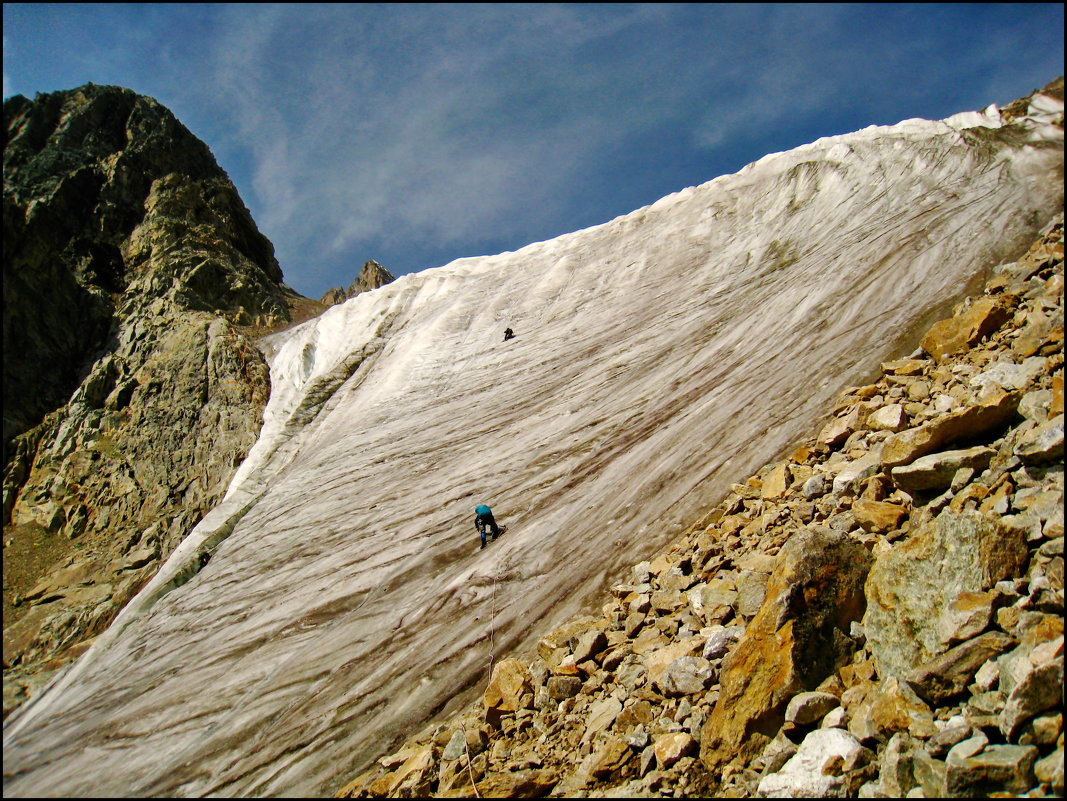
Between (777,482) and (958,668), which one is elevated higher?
(777,482)

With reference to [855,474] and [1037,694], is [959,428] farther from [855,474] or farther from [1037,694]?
[1037,694]

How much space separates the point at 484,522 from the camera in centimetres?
1273

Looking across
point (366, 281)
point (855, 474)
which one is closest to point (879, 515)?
point (855, 474)

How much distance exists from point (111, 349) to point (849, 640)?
38.2m

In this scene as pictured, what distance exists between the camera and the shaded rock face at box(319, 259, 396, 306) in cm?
A: 6906

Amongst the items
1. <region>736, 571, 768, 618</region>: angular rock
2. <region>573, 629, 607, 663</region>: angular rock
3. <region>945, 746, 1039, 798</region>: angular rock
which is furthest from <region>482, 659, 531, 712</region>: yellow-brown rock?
<region>945, 746, 1039, 798</region>: angular rock

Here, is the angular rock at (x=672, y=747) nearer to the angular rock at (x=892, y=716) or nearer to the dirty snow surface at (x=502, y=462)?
the angular rock at (x=892, y=716)

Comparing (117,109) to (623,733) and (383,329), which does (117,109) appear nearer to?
(383,329)

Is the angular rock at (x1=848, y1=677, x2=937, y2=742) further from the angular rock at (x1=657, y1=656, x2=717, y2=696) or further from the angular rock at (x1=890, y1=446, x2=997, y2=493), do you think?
the angular rock at (x1=890, y1=446, x2=997, y2=493)

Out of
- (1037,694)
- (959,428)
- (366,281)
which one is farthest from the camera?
(366,281)

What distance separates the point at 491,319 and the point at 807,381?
41.7ft

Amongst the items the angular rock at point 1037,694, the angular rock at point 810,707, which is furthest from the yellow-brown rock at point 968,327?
the angular rock at point 810,707

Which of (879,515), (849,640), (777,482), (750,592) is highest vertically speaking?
(777,482)

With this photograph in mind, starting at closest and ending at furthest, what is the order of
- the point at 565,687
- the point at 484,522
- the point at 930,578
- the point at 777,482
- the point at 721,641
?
the point at 930,578
the point at 721,641
the point at 565,687
the point at 777,482
the point at 484,522
